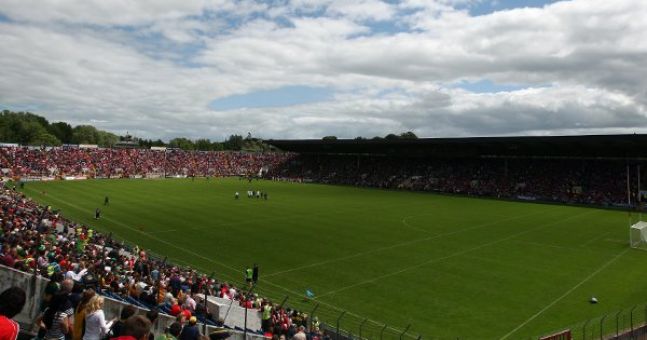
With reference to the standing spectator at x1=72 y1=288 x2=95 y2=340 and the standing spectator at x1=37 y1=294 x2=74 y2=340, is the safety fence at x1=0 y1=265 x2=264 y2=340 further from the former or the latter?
the standing spectator at x1=72 y1=288 x2=95 y2=340

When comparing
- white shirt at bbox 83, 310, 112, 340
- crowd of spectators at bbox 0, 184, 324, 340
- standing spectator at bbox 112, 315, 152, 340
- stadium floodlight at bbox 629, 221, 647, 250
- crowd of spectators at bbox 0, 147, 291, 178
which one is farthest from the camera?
crowd of spectators at bbox 0, 147, 291, 178

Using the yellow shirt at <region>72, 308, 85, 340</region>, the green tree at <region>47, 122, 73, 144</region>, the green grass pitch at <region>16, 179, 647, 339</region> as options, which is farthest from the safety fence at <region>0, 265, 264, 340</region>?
the green tree at <region>47, 122, 73, 144</region>

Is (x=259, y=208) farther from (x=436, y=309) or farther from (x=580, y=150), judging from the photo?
(x=580, y=150)

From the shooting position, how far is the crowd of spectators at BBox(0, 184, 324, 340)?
6.91 metres


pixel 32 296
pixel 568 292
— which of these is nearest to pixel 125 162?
pixel 568 292

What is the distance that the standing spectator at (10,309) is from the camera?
14.7 ft

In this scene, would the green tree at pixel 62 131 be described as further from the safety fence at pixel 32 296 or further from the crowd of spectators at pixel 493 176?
the safety fence at pixel 32 296

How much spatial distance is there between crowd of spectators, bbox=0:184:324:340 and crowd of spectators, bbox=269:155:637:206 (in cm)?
5452

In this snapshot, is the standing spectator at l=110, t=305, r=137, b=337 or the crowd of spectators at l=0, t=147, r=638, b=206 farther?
the crowd of spectators at l=0, t=147, r=638, b=206

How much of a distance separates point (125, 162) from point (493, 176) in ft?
218

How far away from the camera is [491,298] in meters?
21.2

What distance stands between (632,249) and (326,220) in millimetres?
22989

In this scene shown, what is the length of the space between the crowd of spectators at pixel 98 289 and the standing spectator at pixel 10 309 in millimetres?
1207

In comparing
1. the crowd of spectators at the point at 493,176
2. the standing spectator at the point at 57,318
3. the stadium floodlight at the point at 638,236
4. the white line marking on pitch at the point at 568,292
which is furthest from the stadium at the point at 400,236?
the standing spectator at the point at 57,318
